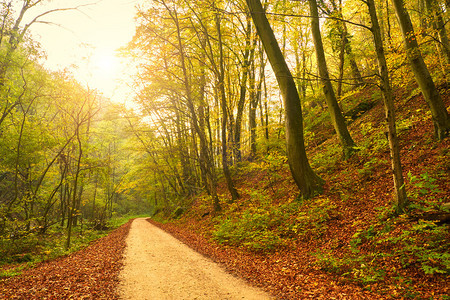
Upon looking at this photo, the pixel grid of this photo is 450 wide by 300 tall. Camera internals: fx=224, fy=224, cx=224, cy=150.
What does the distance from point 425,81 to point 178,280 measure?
853cm

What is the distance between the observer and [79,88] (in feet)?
38.8

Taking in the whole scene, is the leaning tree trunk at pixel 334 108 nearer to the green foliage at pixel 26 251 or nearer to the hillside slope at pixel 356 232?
the hillside slope at pixel 356 232

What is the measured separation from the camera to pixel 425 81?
21.3 ft

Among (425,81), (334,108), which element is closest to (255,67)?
(334,108)

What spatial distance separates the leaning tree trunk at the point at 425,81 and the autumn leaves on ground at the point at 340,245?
52 cm

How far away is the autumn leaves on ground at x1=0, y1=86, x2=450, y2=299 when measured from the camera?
3.73 m

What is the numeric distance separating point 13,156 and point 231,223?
35.1ft

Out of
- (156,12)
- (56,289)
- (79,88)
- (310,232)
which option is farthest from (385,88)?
(79,88)

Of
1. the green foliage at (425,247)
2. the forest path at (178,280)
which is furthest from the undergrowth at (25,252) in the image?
the green foliage at (425,247)

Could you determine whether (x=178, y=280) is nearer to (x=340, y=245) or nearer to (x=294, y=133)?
(x=340, y=245)

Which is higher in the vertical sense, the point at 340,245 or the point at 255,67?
the point at 255,67

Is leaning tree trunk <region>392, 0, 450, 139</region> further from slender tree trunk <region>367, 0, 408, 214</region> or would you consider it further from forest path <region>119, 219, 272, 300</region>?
forest path <region>119, 219, 272, 300</region>

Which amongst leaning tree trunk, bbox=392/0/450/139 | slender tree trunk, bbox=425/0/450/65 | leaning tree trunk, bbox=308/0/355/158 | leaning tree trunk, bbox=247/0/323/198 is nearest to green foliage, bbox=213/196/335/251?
leaning tree trunk, bbox=247/0/323/198

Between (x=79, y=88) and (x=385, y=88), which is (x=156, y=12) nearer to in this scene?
(x=79, y=88)
